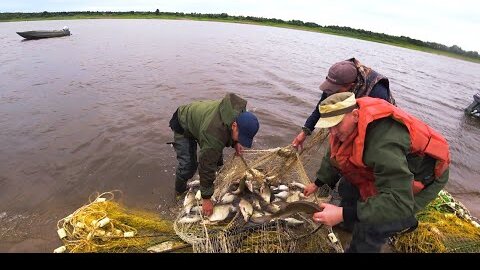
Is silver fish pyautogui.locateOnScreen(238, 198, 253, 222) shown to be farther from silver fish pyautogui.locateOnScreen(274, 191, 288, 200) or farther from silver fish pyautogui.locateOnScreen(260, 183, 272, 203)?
silver fish pyautogui.locateOnScreen(274, 191, 288, 200)

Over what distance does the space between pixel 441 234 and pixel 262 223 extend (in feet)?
8.46

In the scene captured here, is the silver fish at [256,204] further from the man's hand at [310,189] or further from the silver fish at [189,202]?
the silver fish at [189,202]

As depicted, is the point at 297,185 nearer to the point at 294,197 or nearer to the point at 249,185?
the point at 294,197

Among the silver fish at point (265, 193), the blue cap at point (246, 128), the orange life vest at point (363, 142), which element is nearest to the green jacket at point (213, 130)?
the blue cap at point (246, 128)

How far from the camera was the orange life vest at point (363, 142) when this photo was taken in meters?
2.81

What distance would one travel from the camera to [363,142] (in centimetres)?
288

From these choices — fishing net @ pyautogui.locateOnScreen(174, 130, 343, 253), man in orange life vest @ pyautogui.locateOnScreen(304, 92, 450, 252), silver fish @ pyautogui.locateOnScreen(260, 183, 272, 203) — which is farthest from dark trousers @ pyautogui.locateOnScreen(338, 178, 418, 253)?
silver fish @ pyautogui.locateOnScreen(260, 183, 272, 203)

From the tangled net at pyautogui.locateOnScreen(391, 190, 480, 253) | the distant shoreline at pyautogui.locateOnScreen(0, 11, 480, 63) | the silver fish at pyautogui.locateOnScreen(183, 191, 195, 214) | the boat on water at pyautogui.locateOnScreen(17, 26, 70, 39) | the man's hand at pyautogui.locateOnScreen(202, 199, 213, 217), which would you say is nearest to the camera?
the man's hand at pyautogui.locateOnScreen(202, 199, 213, 217)

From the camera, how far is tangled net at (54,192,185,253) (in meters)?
4.46

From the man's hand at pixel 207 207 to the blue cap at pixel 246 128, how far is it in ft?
3.56

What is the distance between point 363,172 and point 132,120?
7.57 m

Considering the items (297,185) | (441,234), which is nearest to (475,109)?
(441,234)

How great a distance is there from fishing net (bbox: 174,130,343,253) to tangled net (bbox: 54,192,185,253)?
419mm

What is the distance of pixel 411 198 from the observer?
279 cm
